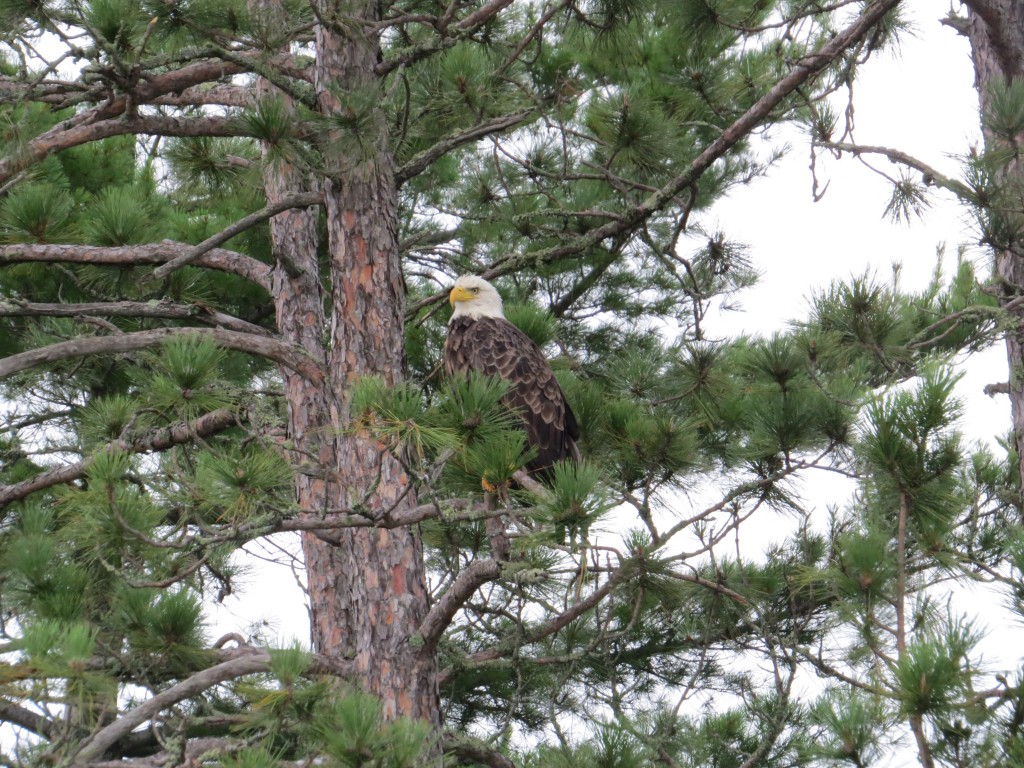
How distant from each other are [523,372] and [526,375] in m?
0.02

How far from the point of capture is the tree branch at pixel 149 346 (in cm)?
436

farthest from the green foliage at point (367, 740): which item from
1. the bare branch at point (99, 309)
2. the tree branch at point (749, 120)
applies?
the tree branch at point (749, 120)

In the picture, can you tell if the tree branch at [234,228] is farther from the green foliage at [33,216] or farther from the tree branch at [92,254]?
the green foliage at [33,216]

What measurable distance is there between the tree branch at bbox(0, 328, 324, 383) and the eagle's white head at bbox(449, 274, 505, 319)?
129 cm

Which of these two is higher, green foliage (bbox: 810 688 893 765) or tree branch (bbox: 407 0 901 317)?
tree branch (bbox: 407 0 901 317)

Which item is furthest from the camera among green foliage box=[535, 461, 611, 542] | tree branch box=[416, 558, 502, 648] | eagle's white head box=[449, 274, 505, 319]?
eagle's white head box=[449, 274, 505, 319]

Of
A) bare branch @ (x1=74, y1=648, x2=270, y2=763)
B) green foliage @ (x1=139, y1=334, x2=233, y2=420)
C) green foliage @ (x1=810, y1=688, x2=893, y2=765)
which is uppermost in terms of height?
green foliage @ (x1=139, y1=334, x2=233, y2=420)

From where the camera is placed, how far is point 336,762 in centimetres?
315

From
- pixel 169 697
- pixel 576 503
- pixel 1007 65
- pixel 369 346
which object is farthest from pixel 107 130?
pixel 1007 65

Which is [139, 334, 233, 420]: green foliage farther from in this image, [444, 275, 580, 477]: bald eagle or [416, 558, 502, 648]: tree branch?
[444, 275, 580, 477]: bald eagle

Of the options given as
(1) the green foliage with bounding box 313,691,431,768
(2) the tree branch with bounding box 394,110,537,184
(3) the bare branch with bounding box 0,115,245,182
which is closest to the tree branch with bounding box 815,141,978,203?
(2) the tree branch with bounding box 394,110,537,184

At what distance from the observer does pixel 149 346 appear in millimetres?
4496

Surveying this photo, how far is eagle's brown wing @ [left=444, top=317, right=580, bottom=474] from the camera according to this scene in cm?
535

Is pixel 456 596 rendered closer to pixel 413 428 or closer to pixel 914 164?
pixel 413 428
